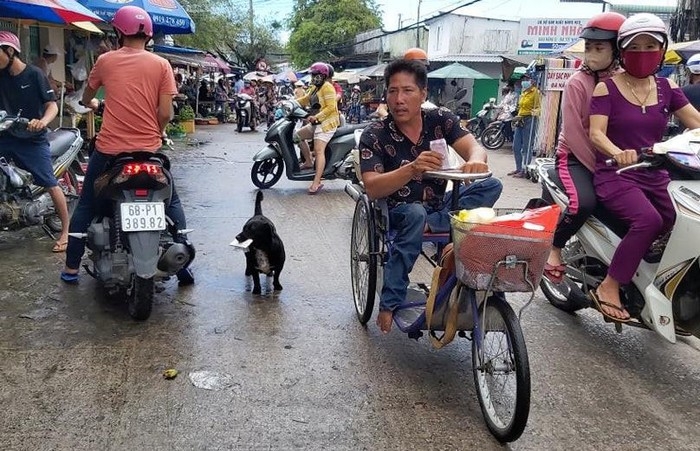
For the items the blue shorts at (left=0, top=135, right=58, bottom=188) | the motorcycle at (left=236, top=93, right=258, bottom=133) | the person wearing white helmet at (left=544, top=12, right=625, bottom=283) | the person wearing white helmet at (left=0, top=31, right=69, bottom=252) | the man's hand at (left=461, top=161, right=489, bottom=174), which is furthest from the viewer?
the motorcycle at (left=236, top=93, right=258, bottom=133)

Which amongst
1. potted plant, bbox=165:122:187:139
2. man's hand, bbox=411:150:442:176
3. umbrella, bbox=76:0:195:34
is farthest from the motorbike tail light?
potted plant, bbox=165:122:187:139

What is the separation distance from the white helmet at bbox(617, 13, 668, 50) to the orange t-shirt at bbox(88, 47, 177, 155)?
2.91 metres

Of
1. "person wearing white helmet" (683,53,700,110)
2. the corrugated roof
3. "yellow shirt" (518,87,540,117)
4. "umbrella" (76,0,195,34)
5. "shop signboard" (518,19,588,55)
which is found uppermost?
"shop signboard" (518,19,588,55)

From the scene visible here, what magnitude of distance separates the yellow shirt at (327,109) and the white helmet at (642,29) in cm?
563

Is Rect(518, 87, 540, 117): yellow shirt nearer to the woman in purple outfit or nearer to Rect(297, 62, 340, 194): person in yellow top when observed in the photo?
Rect(297, 62, 340, 194): person in yellow top

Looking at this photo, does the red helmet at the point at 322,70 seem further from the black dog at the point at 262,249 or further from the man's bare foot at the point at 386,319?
the man's bare foot at the point at 386,319

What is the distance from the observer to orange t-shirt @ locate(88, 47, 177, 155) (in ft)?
14.0

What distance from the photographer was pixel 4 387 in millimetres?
3293

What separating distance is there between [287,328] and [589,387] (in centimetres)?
188

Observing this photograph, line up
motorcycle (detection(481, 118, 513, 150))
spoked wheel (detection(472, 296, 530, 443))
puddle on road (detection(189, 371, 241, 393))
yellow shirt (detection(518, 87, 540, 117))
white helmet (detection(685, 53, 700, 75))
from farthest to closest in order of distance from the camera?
1. motorcycle (detection(481, 118, 513, 150))
2. yellow shirt (detection(518, 87, 540, 117))
3. white helmet (detection(685, 53, 700, 75))
4. puddle on road (detection(189, 371, 241, 393))
5. spoked wheel (detection(472, 296, 530, 443))

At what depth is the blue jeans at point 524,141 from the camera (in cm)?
1134

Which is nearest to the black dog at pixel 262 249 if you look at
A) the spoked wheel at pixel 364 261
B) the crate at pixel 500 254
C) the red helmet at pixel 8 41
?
the spoked wheel at pixel 364 261

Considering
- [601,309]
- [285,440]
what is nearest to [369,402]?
[285,440]

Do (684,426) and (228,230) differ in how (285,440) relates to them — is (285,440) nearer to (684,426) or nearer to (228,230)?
(684,426)
